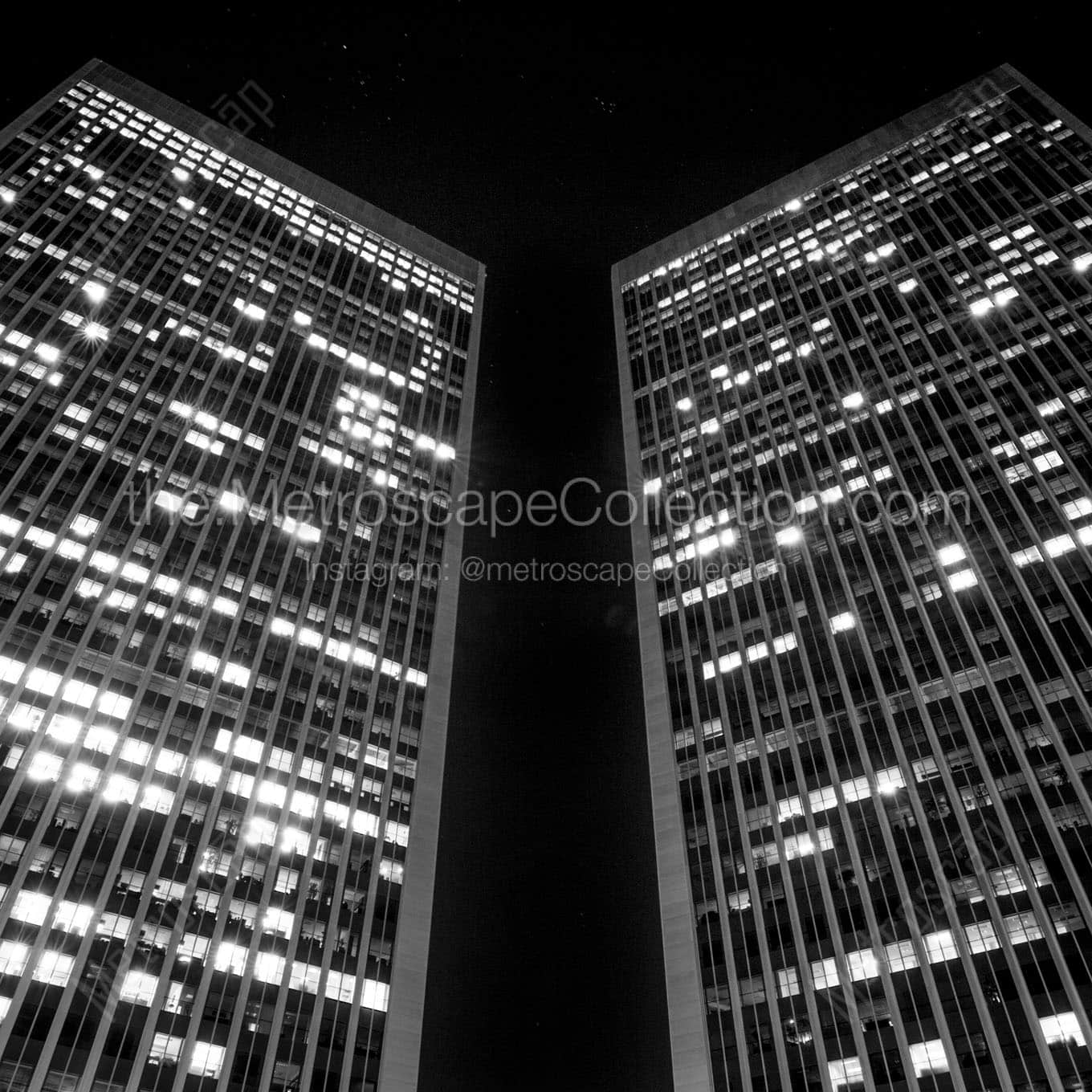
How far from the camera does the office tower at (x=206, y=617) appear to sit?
2322 inches

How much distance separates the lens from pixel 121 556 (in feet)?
249

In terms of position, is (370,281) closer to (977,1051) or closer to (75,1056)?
(75,1056)

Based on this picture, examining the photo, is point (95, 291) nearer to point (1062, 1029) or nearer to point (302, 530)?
point (302, 530)

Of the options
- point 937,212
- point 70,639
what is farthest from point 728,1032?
point 937,212

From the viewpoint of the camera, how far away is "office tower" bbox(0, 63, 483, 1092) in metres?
59.0

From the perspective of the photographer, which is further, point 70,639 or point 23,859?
point 70,639

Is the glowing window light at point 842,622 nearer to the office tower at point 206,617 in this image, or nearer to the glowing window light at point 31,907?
the office tower at point 206,617

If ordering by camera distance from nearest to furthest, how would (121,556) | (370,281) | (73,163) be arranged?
(121,556), (73,163), (370,281)

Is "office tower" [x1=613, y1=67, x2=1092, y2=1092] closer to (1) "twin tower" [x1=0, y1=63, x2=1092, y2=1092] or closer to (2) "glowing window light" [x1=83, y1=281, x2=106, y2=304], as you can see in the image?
(1) "twin tower" [x1=0, y1=63, x2=1092, y2=1092]

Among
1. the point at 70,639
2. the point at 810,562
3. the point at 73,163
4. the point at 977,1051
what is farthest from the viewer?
the point at 73,163

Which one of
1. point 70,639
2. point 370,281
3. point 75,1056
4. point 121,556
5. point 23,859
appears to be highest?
point 370,281

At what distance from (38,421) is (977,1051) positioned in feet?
274

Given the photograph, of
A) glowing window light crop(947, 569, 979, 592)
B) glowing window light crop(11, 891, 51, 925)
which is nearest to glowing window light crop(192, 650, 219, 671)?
glowing window light crop(11, 891, 51, 925)

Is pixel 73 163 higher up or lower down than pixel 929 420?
higher up
